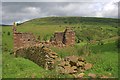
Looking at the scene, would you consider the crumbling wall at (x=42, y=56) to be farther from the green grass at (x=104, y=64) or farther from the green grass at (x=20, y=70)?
the green grass at (x=104, y=64)

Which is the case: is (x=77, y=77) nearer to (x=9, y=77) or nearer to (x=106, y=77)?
(x=106, y=77)

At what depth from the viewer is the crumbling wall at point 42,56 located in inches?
849

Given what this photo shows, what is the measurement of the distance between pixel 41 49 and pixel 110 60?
5.81 meters

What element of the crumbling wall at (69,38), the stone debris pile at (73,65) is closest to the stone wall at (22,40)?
the crumbling wall at (69,38)

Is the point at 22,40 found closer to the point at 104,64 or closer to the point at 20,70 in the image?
the point at 20,70

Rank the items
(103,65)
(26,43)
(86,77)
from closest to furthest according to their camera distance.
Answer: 1. (86,77)
2. (103,65)
3. (26,43)

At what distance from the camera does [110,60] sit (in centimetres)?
2033

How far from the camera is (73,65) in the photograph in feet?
65.2

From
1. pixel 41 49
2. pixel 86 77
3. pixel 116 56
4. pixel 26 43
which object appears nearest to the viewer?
pixel 86 77

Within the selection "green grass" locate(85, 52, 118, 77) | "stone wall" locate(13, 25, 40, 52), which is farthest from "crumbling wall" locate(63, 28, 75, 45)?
"green grass" locate(85, 52, 118, 77)

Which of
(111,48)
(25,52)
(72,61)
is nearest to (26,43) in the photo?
(25,52)

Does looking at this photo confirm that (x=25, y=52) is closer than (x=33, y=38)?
Yes

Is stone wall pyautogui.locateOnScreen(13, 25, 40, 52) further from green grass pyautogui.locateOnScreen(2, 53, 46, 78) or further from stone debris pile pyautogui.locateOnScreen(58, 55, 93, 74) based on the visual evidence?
stone debris pile pyautogui.locateOnScreen(58, 55, 93, 74)

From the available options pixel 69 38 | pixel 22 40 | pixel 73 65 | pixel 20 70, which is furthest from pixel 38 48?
pixel 69 38
